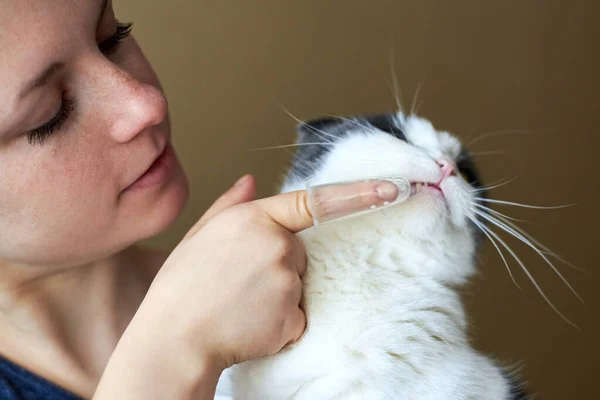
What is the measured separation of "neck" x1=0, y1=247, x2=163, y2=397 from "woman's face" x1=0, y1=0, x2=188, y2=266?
125mm

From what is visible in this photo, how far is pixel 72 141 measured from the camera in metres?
0.64

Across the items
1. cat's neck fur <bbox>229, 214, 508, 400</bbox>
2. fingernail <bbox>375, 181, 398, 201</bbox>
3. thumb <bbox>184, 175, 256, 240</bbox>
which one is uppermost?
fingernail <bbox>375, 181, 398, 201</bbox>

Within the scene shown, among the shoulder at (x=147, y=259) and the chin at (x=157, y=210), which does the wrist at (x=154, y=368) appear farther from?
the shoulder at (x=147, y=259)

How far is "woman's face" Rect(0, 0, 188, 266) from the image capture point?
1.93 feet

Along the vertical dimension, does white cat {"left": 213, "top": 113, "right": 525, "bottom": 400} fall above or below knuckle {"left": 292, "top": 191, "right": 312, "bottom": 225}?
below

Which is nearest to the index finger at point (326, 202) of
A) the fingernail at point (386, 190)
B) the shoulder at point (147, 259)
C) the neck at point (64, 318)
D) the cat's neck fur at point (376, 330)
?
the fingernail at point (386, 190)

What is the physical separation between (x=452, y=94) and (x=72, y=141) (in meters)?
1.53

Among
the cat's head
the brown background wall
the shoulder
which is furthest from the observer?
the brown background wall

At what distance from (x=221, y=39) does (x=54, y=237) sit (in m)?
1.01

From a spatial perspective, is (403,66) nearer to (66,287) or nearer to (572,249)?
(572,249)

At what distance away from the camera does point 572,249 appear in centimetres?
212

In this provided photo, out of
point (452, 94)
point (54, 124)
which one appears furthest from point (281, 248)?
point (452, 94)

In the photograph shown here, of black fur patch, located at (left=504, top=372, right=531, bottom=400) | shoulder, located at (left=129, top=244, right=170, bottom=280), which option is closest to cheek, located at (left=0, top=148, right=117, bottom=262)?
shoulder, located at (left=129, top=244, right=170, bottom=280)

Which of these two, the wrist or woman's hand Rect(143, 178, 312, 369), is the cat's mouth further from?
the wrist
